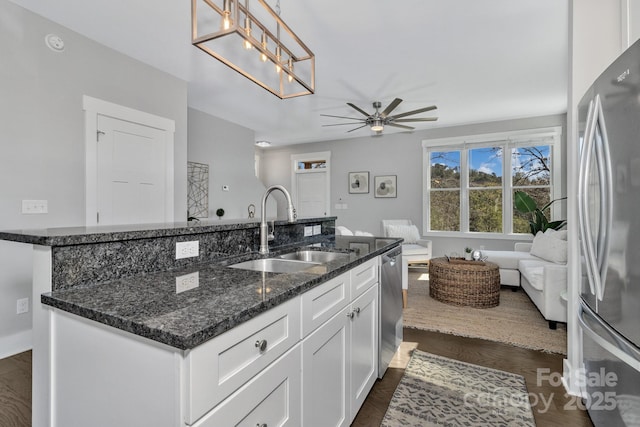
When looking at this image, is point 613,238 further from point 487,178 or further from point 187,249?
point 487,178

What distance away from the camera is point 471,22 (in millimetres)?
2574

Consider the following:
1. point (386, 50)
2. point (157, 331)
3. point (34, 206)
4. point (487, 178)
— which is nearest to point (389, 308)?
point (157, 331)

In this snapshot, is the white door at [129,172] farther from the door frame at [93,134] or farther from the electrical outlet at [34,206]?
the electrical outlet at [34,206]

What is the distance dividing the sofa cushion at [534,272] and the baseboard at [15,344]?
4632 millimetres

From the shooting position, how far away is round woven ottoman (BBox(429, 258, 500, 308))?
346 cm

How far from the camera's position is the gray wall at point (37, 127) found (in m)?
2.37

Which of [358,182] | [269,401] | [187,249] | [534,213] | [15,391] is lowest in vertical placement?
[15,391]

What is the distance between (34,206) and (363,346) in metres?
2.80

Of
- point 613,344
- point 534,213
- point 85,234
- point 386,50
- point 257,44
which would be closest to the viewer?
point 85,234

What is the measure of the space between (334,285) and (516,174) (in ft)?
17.3

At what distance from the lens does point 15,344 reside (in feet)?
8.05

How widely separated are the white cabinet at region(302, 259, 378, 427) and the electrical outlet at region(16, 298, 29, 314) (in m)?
2.70

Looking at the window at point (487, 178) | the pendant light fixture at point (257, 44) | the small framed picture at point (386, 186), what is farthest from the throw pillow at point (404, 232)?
the pendant light fixture at point (257, 44)

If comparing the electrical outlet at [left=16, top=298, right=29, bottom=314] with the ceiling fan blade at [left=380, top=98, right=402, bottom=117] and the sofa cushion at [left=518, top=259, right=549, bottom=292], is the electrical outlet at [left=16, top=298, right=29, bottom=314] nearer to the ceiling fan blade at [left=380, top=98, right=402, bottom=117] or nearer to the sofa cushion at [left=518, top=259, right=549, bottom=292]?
the ceiling fan blade at [left=380, top=98, right=402, bottom=117]
